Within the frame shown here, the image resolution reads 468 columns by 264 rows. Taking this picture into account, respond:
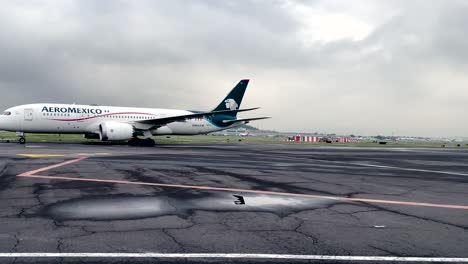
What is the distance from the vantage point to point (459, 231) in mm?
5227

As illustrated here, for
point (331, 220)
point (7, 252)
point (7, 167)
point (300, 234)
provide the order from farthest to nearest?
point (7, 167) → point (331, 220) → point (300, 234) → point (7, 252)

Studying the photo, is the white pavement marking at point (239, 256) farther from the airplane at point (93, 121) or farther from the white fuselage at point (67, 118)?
the white fuselage at point (67, 118)

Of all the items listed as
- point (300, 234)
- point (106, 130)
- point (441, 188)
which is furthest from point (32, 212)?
point (106, 130)

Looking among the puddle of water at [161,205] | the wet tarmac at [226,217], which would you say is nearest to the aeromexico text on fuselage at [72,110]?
the wet tarmac at [226,217]

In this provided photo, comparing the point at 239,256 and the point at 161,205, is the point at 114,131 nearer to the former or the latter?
the point at 161,205

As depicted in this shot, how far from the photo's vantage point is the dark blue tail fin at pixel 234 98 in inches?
1600

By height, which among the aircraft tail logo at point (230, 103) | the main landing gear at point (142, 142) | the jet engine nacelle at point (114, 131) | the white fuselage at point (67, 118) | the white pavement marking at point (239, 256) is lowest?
the white pavement marking at point (239, 256)

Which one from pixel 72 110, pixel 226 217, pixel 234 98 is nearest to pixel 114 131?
pixel 72 110

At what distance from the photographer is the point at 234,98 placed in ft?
135

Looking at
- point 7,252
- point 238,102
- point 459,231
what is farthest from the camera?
point 238,102

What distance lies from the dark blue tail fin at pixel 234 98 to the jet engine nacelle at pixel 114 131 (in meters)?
12.8

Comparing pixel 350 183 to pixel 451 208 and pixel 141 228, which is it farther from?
pixel 141 228

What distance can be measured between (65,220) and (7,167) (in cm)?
873

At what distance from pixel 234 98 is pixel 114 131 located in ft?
51.3
